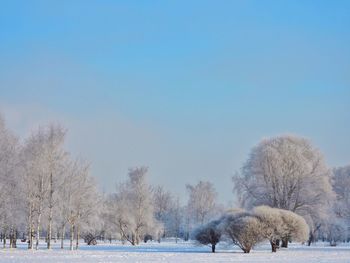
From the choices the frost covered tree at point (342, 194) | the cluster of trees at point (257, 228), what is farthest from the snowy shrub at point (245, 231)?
the frost covered tree at point (342, 194)

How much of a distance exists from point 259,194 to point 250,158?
4378mm

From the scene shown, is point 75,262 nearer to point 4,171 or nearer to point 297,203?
point 4,171

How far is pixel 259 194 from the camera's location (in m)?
62.0

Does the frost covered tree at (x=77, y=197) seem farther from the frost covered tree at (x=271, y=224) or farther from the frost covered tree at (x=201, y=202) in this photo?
the frost covered tree at (x=201, y=202)

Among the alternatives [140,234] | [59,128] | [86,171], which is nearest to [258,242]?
[86,171]

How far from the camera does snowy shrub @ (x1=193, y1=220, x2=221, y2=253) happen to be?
51.2m

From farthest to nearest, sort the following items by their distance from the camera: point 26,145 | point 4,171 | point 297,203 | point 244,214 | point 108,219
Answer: point 108,219
point 297,203
point 244,214
point 26,145
point 4,171

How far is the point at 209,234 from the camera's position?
51.7 meters

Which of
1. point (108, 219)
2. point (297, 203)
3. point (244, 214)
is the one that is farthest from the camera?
point (108, 219)

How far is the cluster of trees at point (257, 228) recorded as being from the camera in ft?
159

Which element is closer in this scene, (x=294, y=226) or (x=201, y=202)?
(x=294, y=226)

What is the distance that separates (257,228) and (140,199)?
32283 mm

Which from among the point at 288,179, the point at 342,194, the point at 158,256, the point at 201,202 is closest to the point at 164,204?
the point at 201,202

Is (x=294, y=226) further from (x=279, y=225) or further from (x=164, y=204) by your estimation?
(x=164, y=204)
